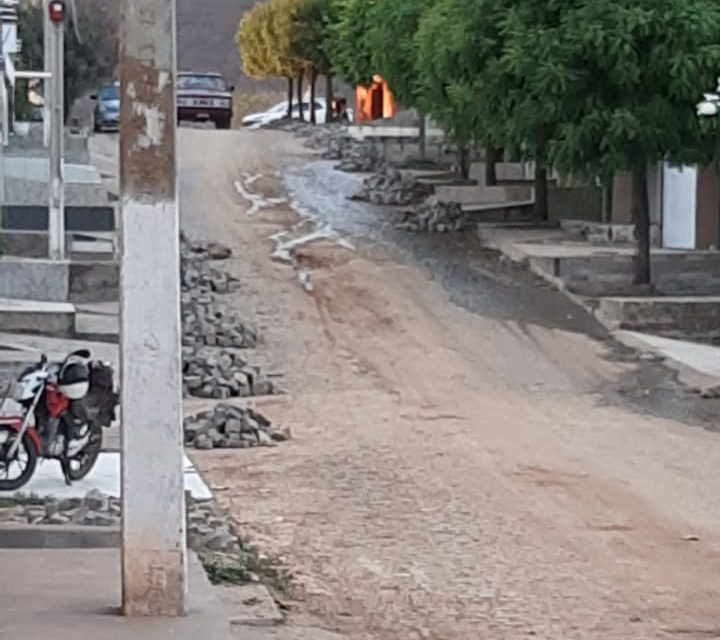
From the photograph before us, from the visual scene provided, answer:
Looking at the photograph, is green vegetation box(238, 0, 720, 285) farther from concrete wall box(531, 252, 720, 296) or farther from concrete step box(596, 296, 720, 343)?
concrete step box(596, 296, 720, 343)

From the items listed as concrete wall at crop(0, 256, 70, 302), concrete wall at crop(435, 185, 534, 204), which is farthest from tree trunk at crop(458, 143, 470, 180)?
concrete wall at crop(0, 256, 70, 302)

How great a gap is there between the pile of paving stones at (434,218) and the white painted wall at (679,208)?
369 cm

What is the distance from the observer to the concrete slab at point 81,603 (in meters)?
8.13

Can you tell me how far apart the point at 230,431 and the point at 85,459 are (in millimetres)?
3436

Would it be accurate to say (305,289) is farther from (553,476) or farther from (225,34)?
(225,34)

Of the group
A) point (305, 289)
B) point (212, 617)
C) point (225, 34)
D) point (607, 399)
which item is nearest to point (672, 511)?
point (212, 617)

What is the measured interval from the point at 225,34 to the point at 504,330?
49790mm

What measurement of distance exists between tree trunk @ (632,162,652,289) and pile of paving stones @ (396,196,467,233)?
22.2ft

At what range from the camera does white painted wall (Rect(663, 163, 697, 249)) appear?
32.8 meters

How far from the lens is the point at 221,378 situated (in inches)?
779

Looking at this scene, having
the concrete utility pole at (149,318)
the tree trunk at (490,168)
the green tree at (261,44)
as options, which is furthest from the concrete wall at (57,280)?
the green tree at (261,44)

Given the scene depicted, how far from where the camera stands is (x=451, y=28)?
27.9 meters

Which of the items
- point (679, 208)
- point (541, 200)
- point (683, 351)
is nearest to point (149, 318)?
point (683, 351)

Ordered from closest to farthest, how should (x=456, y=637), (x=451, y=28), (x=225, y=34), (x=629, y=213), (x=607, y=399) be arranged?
1. (x=456, y=637)
2. (x=607, y=399)
3. (x=451, y=28)
4. (x=629, y=213)
5. (x=225, y=34)
